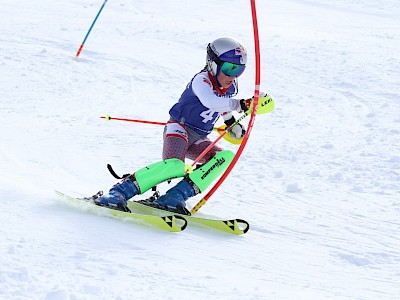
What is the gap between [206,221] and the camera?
16.7 feet

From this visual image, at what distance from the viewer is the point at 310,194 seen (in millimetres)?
6238

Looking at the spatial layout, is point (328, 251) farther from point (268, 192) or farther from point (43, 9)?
point (43, 9)

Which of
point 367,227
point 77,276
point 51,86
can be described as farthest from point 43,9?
point 77,276

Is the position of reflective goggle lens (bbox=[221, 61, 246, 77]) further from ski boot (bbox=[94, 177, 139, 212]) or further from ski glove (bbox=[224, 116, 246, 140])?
ski boot (bbox=[94, 177, 139, 212])

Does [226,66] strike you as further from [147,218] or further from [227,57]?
[147,218]

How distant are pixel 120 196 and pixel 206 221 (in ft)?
2.14

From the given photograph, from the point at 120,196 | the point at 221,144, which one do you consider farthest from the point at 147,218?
the point at 221,144

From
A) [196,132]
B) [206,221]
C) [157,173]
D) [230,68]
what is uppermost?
[230,68]

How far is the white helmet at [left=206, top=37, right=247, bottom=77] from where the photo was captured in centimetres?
526

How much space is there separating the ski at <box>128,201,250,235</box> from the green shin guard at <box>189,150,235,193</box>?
10.7 inches

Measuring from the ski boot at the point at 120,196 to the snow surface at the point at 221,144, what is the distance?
17 cm

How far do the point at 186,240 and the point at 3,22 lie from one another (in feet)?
34.2

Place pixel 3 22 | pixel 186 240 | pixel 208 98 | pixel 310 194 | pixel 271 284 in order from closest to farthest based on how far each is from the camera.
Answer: pixel 271 284 < pixel 186 240 < pixel 208 98 < pixel 310 194 < pixel 3 22

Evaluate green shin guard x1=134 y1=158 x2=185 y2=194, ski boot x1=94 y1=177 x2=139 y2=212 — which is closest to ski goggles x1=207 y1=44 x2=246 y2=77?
green shin guard x1=134 y1=158 x2=185 y2=194
